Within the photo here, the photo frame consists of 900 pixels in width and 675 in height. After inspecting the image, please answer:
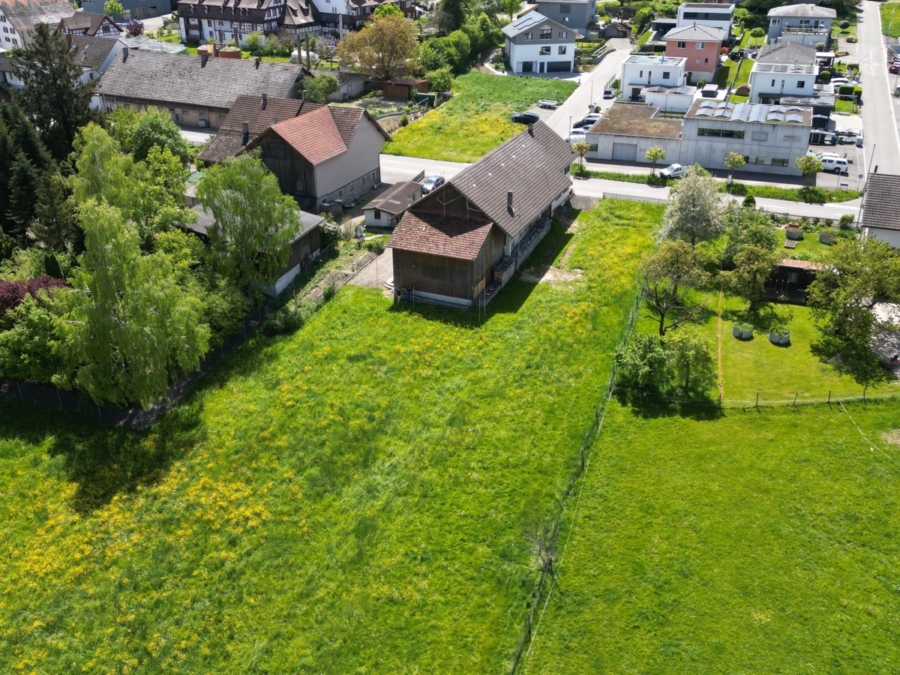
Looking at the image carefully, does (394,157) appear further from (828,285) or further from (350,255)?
(828,285)

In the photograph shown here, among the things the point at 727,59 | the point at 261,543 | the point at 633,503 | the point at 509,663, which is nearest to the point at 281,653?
the point at 261,543

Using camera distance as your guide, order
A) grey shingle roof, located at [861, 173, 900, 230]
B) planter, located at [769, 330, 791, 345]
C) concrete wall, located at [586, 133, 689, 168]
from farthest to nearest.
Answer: concrete wall, located at [586, 133, 689, 168] < grey shingle roof, located at [861, 173, 900, 230] < planter, located at [769, 330, 791, 345]

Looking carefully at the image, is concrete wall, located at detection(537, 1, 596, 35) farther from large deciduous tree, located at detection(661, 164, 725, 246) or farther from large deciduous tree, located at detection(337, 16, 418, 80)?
large deciduous tree, located at detection(661, 164, 725, 246)

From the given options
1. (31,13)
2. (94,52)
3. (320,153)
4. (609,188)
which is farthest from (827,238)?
(31,13)

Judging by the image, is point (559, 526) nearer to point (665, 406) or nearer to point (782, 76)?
point (665, 406)

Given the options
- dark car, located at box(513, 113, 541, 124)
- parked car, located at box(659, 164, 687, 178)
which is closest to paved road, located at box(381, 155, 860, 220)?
parked car, located at box(659, 164, 687, 178)

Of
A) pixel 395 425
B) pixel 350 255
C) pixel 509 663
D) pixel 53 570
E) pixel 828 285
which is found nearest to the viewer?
pixel 509 663

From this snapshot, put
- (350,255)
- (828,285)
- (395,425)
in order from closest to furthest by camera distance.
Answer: (395,425) → (828,285) → (350,255)
